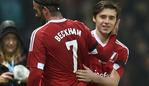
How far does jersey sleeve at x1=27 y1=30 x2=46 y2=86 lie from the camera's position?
247 inches

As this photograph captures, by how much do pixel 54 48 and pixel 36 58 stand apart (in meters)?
0.18

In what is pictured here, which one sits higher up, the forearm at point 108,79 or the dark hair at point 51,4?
the dark hair at point 51,4

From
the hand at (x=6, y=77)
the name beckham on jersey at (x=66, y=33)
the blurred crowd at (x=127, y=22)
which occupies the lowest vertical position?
the blurred crowd at (x=127, y=22)

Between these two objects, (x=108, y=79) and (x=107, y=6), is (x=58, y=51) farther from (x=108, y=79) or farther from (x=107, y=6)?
(x=107, y=6)

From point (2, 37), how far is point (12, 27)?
0.51 feet

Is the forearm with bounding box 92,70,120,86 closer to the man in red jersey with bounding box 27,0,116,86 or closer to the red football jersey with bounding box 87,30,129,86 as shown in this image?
the red football jersey with bounding box 87,30,129,86

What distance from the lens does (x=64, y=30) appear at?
638 centimetres

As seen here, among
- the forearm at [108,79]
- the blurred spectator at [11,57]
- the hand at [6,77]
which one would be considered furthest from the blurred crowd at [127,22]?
the forearm at [108,79]

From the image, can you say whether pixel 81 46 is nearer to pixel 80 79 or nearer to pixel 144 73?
pixel 80 79

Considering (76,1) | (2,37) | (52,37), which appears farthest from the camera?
(76,1)

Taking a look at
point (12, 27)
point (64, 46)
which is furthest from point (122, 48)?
point (12, 27)

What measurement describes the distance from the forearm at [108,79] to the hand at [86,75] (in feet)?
0.12

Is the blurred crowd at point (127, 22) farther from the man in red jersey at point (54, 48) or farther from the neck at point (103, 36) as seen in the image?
the man in red jersey at point (54, 48)

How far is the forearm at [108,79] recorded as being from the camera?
6.65 m
